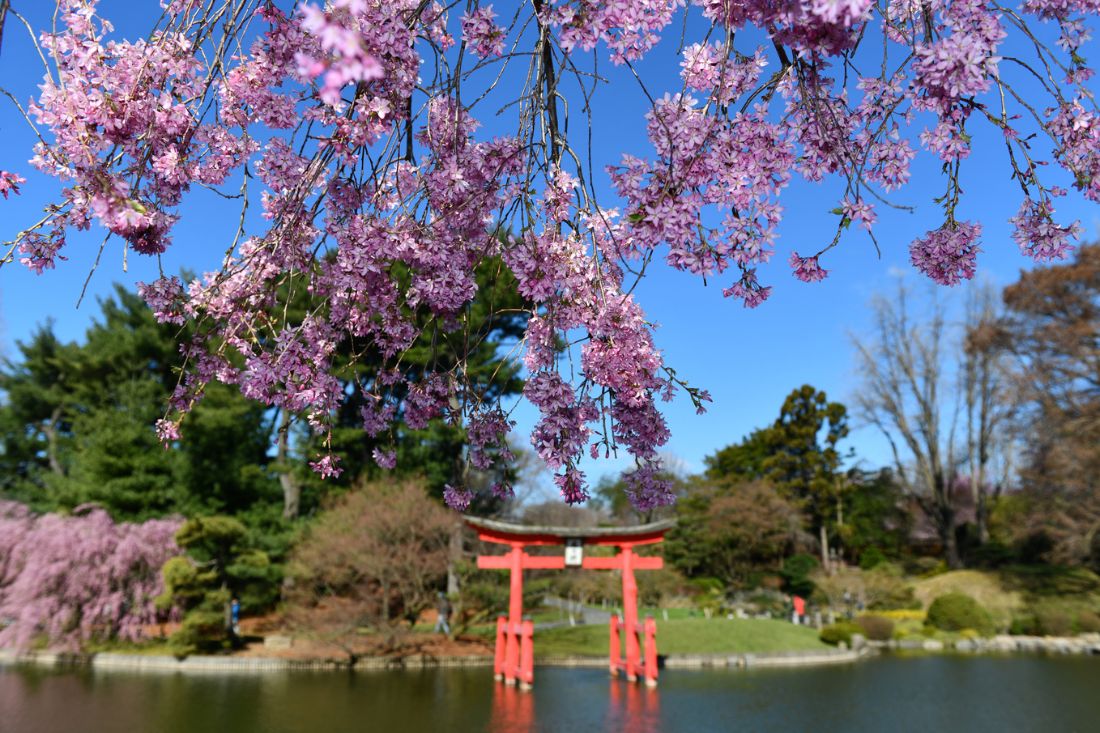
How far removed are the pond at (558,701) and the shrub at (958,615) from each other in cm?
474

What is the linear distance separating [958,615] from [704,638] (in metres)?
6.84

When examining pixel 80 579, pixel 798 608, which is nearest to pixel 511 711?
pixel 80 579

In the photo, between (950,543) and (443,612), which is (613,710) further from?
(950,543)

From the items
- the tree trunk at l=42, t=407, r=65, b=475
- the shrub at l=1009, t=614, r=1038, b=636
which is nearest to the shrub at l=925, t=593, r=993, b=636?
the shrub at l=1009, t=614, r=1038, b=636

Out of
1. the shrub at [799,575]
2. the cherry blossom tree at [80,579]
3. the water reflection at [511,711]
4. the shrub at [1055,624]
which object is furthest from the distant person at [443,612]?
the shrub at [1055,624]

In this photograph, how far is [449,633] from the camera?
14219 mm

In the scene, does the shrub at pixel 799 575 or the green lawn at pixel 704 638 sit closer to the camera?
the green lawn at pixel 704 638

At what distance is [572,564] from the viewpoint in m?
11.5

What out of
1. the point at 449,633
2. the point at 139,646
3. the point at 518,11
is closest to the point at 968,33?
the point at 518,11

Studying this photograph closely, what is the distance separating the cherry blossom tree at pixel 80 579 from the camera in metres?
13.0

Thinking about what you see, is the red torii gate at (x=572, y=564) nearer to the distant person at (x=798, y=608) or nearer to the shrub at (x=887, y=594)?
the distant person at (x=798, y=608)

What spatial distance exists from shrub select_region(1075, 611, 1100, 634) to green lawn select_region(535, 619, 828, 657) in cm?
598

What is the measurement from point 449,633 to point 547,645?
2075mm

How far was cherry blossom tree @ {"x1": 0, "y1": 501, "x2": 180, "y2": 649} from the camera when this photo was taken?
512 inches
